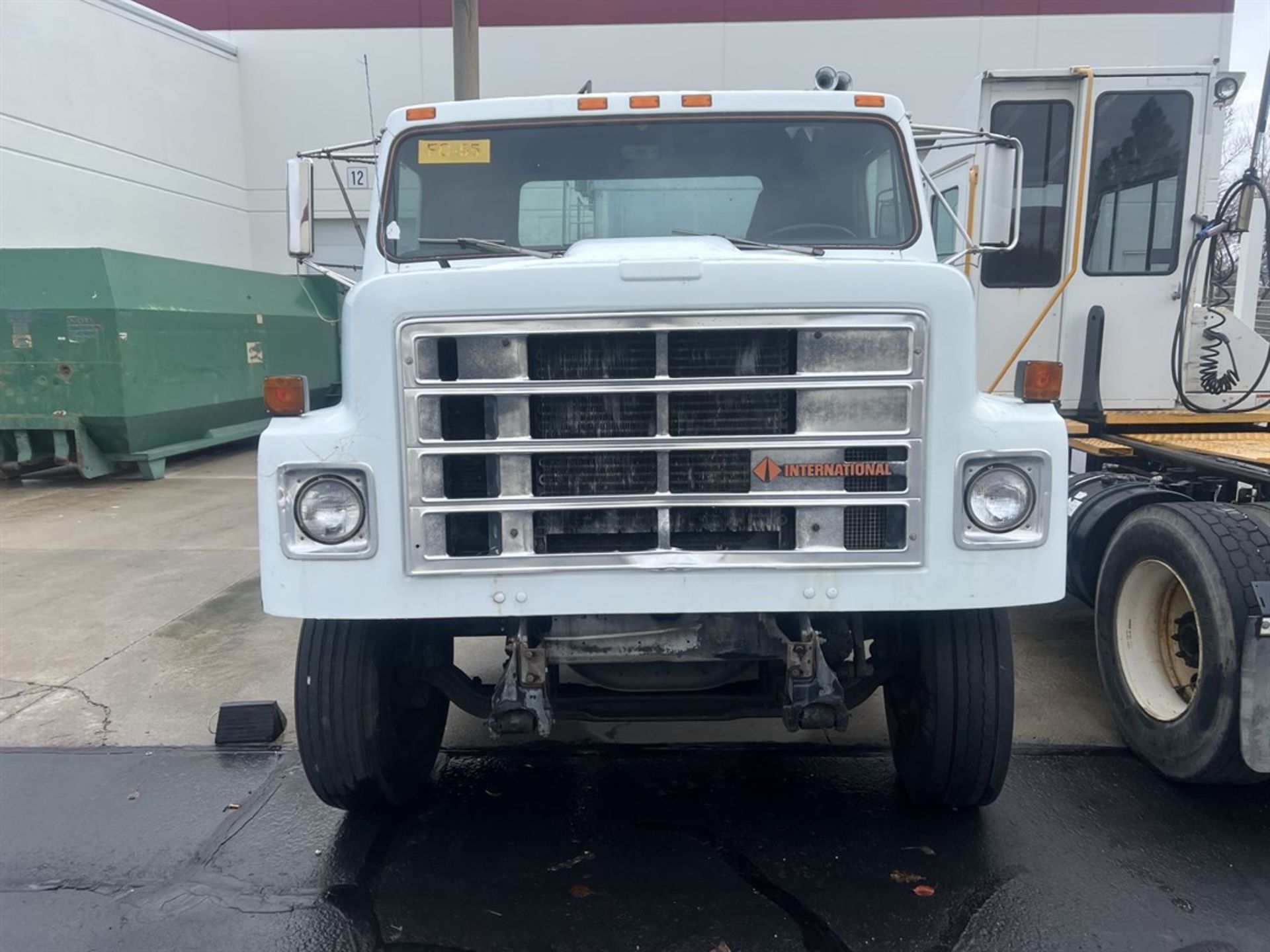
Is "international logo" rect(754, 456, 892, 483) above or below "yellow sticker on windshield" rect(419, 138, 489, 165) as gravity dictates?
below

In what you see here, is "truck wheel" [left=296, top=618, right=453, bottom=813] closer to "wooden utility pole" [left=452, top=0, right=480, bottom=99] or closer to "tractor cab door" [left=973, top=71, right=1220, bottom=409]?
"tractor cab door" [left=973, top=71, right=1220, bottom=409]

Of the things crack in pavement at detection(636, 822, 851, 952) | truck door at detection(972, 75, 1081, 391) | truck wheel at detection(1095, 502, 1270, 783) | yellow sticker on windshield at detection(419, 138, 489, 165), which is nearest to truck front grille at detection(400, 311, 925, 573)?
crack in pavement at detection(636, 822, 851, 952)

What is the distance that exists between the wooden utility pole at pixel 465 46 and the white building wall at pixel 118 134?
702 centimetres

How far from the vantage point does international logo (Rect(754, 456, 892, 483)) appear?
280cm

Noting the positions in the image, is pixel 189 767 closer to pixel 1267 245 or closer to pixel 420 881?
pixel 420 881

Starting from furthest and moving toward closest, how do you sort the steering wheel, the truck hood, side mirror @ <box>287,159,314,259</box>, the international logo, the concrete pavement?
the concrete pavement
side mirror @ <box>287,159,314,259</box>
the steering wheel
the international logo
the truck hood

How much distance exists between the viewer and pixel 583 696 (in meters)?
3.39

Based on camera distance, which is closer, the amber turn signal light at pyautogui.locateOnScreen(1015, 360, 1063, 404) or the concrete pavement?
the amber turn signal light at pyautogui.locateOnScreen(1015, 360, 1063, 404)

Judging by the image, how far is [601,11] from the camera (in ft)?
49.0

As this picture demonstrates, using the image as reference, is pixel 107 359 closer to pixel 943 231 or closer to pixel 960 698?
pixel 943 231

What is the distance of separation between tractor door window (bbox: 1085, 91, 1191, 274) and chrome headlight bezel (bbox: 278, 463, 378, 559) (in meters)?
4.69

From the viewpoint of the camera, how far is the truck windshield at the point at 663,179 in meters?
3.68

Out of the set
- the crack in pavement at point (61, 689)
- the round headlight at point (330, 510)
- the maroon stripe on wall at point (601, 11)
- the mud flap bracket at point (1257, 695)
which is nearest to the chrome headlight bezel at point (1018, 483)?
the mud flap bracket at point (1257, 695)

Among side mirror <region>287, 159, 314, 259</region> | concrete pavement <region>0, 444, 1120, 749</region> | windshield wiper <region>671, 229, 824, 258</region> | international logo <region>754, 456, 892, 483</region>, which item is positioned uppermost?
side mirror <region>287, 159, 314, 259</region>
